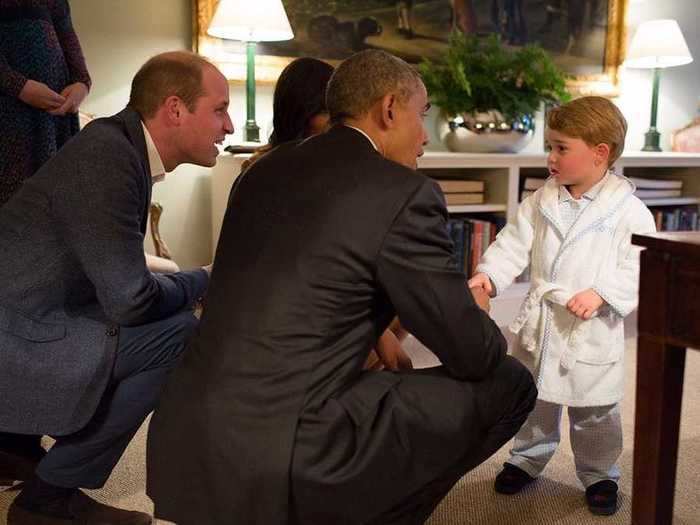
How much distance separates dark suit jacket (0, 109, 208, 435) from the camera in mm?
1468

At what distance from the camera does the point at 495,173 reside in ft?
11.3

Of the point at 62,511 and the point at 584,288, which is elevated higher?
the point at 584,288

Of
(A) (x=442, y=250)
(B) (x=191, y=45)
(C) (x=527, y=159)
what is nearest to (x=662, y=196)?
(C) (x=527, y=159)

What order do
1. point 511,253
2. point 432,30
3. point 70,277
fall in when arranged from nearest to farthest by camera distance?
point 70,277
point 511,253
point 432,30

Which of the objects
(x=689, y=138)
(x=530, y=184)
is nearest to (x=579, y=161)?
(x=530, y=184)

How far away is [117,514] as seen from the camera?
168cm

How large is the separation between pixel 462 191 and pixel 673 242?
226cm

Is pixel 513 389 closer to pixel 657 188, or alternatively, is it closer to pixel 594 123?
pixel 594 123

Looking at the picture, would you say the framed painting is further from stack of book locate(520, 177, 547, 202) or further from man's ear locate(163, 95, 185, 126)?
man's ear locate(163, 95, 185, 126)

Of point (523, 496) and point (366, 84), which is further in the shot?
point (523, 496)

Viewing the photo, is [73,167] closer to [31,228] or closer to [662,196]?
[31,228]

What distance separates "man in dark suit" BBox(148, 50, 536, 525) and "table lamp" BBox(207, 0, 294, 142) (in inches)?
66.8

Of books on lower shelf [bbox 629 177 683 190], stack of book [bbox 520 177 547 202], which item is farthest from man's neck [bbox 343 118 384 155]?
books on lower shelf [bbox 629 177 683 190]

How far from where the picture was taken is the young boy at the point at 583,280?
176 cm
